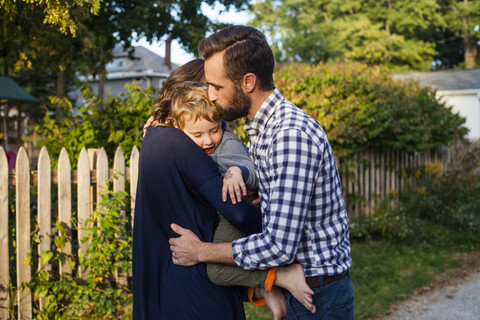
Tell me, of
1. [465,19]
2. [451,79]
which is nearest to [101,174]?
[451,79]

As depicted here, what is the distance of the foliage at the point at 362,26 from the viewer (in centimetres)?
3372

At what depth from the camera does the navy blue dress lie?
6.68 feet

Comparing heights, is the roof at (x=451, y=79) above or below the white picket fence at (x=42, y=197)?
above

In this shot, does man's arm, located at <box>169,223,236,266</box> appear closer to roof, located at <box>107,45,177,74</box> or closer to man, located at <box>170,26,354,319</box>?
man, located at <box>170,26,354,319</box>

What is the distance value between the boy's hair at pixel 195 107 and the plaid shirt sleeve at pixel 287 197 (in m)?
0.41

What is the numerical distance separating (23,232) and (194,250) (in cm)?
270

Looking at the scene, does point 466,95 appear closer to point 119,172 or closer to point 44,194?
point 119,172

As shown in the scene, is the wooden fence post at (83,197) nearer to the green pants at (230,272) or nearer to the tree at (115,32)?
the green pants at (230,272)

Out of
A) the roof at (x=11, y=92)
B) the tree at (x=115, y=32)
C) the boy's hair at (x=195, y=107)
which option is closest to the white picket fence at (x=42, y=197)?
the boy's hair at (x=195, y=107)

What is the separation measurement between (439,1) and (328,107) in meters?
36.2

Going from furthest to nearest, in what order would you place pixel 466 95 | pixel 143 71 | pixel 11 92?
1. pixel 143 71
2. pixel 466 95
3. pixel 11 92

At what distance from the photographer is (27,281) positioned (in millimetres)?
4234

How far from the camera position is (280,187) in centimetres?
185

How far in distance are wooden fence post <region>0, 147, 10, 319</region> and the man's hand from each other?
2476mm
